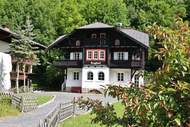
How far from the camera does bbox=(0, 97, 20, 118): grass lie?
94.2 feet

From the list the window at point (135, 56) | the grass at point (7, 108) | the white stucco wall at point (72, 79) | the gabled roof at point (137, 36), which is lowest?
the grass at point (7, 108)

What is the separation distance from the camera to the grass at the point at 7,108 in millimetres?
28708

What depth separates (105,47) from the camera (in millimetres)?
62219

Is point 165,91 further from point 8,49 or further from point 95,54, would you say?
point 95,54

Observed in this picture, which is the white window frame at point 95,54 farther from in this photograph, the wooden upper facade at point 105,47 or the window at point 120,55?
the window at point 120,55

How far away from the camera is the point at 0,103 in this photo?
103 feet

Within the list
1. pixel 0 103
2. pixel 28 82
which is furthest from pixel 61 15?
pixel 0 103

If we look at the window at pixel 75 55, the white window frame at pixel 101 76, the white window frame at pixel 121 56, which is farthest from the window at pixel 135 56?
the window at pixel 75 55

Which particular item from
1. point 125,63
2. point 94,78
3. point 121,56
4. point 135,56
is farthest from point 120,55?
point 94,78

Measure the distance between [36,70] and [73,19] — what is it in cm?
1140

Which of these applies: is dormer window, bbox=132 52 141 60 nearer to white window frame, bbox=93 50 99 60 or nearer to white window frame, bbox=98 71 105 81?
white window frame, bbox=98 71 105 81

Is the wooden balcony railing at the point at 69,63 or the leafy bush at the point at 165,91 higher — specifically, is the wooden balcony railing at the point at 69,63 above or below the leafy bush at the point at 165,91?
above

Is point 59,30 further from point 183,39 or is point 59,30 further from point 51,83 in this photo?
point 183,39

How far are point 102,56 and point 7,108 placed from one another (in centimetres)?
3301
